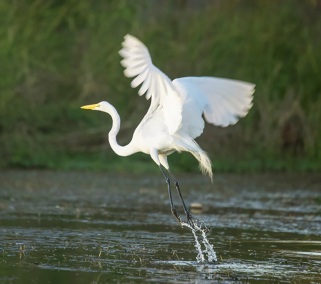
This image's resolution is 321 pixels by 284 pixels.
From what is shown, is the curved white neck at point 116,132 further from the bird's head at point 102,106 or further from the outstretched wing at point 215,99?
the outstretched wing at point 215,99

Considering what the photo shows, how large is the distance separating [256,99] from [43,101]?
4.01 meters

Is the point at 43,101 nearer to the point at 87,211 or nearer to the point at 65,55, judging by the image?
the point at 65,55

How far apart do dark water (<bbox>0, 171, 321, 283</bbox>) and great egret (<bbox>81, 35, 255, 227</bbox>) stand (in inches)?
36.9

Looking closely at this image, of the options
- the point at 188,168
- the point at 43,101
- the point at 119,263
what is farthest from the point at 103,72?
the point at 119,263

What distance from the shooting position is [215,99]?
386 inches

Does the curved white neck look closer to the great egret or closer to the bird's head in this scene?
the bird's head

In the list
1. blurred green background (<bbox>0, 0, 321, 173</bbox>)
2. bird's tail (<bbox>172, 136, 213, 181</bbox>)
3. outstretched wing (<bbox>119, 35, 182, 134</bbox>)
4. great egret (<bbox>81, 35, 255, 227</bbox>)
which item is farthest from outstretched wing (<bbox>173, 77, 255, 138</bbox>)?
blurred green background (<bbox>0, 0, 321, 173</bbox>)

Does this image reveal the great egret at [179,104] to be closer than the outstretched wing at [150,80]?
No

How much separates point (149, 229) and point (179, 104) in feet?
6.20

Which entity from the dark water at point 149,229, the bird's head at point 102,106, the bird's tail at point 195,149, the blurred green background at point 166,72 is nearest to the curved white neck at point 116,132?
the bird's head at point 102,106

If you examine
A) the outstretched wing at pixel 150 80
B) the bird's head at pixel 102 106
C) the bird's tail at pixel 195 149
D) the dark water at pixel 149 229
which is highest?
the outstretched wing at pixel 150 80

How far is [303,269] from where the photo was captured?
8227 millimetres

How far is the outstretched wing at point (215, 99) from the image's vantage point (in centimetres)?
966

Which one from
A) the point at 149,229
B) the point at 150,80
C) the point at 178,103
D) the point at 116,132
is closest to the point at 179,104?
the point at 178,103
